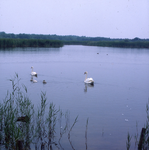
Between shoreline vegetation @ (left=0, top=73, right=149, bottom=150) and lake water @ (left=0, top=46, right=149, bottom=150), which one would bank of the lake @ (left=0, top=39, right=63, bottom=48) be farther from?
shoreline vegetation @ (left=0, top=73, right=149, bottom=150)

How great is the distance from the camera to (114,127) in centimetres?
762

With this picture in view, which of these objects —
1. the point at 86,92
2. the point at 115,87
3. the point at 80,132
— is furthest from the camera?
the point at 115,87

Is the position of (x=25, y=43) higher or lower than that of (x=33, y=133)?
higher

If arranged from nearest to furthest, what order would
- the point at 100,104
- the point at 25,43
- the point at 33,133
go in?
the point at 33,133
the point at 100,104
the point at 25,43

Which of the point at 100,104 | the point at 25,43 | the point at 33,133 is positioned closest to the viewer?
the point at 33,133

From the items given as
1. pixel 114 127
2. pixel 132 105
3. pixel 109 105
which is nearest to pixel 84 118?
pixel 114 127

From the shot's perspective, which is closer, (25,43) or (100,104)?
(100,104)

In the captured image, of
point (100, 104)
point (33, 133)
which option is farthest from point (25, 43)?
point (33, 133)

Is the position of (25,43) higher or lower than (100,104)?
higher

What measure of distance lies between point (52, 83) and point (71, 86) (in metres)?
1.40

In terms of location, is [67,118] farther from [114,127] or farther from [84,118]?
[114,127]

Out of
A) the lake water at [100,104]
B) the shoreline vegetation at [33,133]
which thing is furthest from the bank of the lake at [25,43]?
the shoreline vegetation at [33,133]

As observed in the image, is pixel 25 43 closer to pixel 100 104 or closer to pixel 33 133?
pixel 100 104

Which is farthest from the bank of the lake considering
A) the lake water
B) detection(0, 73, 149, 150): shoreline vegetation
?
detection(0, 73, 149, 150): shoreline vegetation
